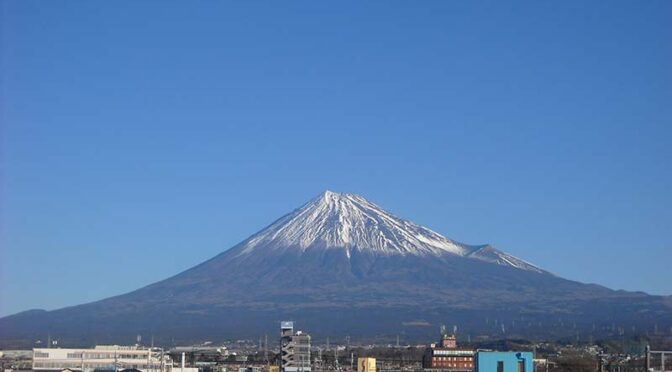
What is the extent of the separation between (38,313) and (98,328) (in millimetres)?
31099

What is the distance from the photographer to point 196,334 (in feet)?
493

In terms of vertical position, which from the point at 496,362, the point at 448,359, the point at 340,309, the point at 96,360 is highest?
the point at 340,309

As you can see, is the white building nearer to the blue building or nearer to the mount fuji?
the blue building

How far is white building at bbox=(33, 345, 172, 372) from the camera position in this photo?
7212cm

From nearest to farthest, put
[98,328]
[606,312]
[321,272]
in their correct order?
[98,328], [606,312], [321,272]

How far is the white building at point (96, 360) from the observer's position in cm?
7212

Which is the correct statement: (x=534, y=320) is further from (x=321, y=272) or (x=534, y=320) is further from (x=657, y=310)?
(x=321, y=272)

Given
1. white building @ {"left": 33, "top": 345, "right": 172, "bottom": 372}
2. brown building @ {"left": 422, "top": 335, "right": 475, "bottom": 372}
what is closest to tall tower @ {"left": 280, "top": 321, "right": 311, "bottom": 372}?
white building @ {"left": 33, "top": 345, "right": 172, "bottom": 372}

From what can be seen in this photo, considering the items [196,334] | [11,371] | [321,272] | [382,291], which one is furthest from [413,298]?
[11,371]

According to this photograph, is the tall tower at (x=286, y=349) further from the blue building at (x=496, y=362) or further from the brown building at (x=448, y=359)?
the brown building at (x=448, y=359)

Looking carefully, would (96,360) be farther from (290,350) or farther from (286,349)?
(286,349)

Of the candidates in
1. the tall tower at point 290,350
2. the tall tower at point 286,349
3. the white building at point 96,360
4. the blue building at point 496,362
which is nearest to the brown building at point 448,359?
the white building at point 96,360

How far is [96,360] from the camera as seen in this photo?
76312 mm

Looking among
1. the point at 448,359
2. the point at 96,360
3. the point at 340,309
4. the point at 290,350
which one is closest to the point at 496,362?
the point at 290,350
